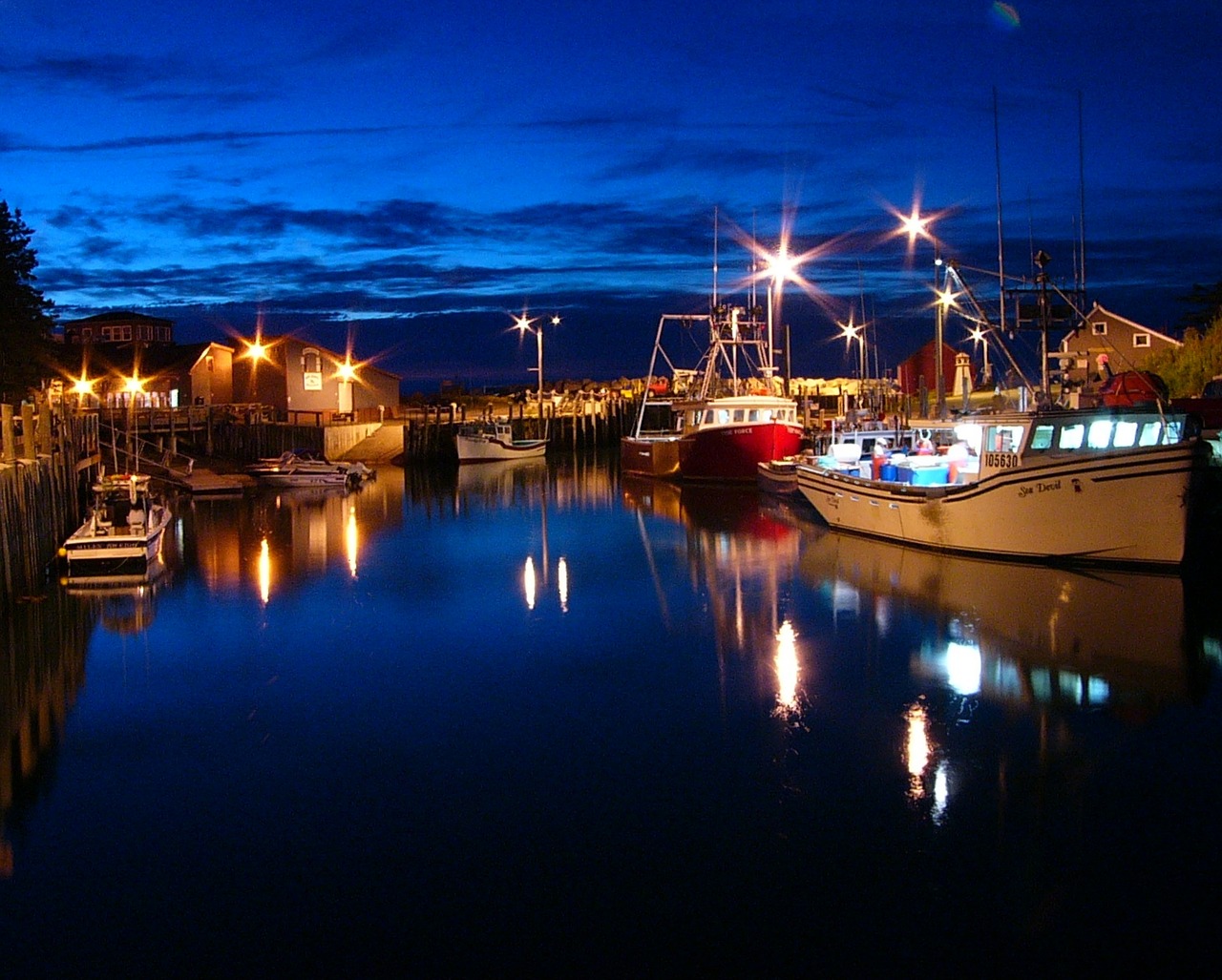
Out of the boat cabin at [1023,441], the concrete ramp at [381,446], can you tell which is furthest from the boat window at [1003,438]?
the concrete ramp at [381,446]

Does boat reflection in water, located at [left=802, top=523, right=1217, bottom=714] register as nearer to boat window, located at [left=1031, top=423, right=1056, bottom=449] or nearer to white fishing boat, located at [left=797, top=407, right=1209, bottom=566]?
white fishing boat, located at [left=797, top=407, right=1209, bottom=566]

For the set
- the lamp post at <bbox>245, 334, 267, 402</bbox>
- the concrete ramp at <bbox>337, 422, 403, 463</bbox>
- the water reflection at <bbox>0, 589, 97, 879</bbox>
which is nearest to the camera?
the water reflection at <bbox>0, 589, 97, 879</bbox>

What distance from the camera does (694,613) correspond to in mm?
20609

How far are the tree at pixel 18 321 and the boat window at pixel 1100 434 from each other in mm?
31936

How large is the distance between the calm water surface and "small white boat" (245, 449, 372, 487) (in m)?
27.1

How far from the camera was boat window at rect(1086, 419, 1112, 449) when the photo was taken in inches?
834

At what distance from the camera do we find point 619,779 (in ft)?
38.6

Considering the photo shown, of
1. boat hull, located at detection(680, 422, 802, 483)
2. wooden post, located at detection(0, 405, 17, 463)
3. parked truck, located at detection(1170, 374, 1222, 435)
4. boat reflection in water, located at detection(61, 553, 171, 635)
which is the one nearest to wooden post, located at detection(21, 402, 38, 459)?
wooden post, located at detection(0, 405, 17, 463)

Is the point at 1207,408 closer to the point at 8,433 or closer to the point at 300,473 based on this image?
the point at 8,433

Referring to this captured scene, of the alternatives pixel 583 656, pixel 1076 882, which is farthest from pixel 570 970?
pixel 583 656

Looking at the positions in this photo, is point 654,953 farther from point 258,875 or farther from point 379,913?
point 258,875

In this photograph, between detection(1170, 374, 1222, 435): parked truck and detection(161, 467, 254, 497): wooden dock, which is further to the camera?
detection(161, 467, 254, 497): wooden dock

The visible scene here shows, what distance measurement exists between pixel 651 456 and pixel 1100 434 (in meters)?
32.1

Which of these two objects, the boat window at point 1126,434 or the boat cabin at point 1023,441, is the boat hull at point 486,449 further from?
the boat window at point 1126,434
